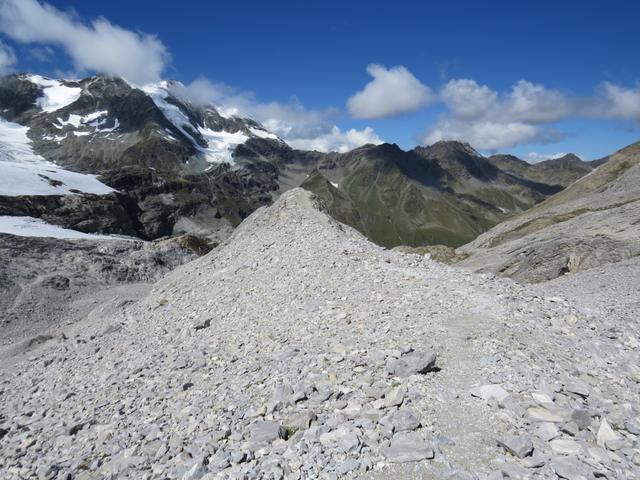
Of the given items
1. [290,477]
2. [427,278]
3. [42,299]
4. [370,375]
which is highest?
[427,278]

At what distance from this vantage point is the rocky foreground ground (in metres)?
9.16

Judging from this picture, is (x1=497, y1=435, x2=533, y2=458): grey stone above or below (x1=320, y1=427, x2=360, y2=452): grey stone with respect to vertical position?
above

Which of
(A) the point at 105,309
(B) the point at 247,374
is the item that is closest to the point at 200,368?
(B) the point at 247,374

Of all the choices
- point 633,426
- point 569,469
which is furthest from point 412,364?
point 633,426

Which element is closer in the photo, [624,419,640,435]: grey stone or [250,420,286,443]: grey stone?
[624,419,640,435]: grey stone

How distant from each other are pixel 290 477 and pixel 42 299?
58.6 meters

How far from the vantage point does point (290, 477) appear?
8820 mm

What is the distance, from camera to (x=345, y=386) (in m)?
12.0

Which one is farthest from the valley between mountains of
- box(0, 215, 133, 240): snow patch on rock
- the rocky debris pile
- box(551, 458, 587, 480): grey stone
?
box(0, 215, 133, 240): snow patch on rock

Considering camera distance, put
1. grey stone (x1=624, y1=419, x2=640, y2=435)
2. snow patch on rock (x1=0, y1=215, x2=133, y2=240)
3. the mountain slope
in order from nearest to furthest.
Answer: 1. grey stone (x1=624, y1=419, x2=640, y2=435)
2. the mountain slope
3. snow patch on rock (x1=0, y1=215, x2=133, y2=240)

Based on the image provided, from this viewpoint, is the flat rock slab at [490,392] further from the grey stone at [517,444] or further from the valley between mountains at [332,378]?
the grey stone at [517,444]

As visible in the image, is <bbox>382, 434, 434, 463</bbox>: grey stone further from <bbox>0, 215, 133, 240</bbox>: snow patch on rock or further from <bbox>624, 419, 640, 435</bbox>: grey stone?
<bbox>0, 215, 133, 240</bbox>: snow patch on rock

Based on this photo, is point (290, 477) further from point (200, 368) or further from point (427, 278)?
point (427, 278)

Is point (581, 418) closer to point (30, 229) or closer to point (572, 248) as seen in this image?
point (572, 248)
